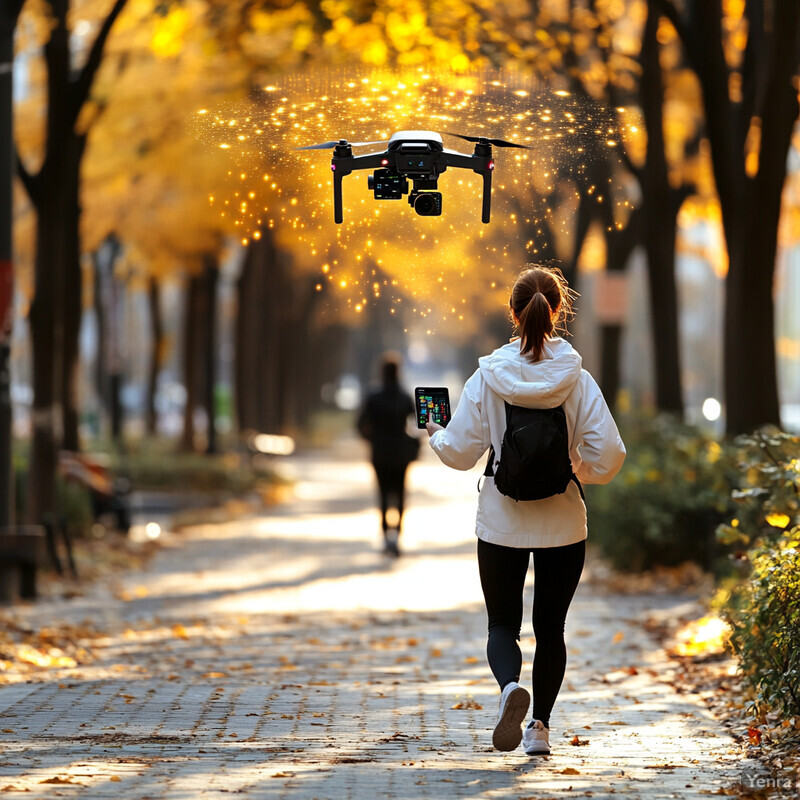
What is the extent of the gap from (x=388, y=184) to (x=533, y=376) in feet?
6.05

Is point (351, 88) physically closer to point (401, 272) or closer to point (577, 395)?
point (401, 272)

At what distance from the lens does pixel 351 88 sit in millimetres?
8078

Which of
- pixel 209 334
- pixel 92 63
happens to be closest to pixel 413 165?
pixel 92 63

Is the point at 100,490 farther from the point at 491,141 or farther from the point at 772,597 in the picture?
the point at 772,597

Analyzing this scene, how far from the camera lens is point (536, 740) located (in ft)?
20.7

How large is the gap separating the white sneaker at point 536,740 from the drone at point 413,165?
2.62 m

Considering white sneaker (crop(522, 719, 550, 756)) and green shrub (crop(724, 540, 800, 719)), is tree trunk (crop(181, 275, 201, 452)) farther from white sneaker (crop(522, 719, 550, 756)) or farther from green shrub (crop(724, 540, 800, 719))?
white sneaker (crop(522, 719, 550, 756))

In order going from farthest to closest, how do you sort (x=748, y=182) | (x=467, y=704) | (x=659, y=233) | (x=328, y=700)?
(x=659, y=233) → (x=748, y=182) → (x=328, y=700) → (x=467, y=704)

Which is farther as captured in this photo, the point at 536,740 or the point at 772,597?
the point at 772,597

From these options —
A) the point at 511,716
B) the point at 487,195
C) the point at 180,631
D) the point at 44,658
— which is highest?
the point at 487,195

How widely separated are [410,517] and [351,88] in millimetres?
15016

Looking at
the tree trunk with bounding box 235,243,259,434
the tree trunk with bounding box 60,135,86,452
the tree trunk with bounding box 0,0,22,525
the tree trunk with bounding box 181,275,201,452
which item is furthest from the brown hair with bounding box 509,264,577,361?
the tree trunk with bounding box 235,243,259,434

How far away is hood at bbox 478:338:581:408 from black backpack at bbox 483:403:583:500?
0.26 feet

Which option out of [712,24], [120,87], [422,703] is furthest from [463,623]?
[120,87]
